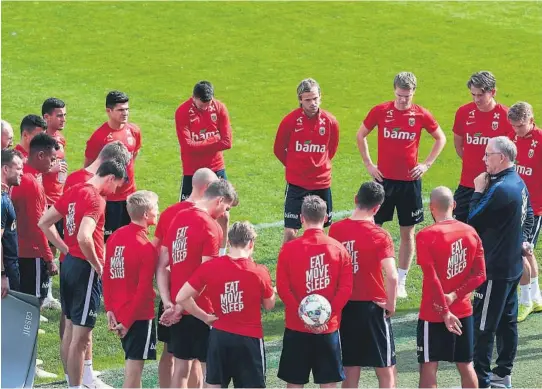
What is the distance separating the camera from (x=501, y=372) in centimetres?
891

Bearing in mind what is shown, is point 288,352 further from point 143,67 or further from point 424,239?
point 143,67

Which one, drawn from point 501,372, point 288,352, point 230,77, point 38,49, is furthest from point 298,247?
point 38,49

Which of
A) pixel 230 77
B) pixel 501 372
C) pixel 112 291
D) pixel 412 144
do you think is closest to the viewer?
pixel 112 291

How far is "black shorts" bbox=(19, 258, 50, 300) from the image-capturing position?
9367 mm

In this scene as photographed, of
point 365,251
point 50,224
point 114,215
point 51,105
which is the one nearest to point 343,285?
point 365,251

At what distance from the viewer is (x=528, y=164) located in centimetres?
1027

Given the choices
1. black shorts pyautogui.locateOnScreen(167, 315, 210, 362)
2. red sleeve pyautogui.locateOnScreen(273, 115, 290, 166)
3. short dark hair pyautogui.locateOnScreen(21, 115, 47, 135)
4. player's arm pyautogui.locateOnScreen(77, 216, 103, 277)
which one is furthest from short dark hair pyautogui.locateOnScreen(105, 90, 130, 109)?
black shorts pyautogui.locateOnScreen(167, 315, 210, 362)

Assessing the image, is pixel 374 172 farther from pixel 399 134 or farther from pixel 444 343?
pixel 444 343

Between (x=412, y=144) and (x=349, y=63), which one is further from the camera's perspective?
(x=349, y=63)

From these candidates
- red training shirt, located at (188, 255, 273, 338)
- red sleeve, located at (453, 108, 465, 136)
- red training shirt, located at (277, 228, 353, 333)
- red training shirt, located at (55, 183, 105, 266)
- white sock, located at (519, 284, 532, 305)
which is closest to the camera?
red training shirt, located at (188, 255, 273, 338)

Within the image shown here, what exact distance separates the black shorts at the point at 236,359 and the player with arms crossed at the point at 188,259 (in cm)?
47

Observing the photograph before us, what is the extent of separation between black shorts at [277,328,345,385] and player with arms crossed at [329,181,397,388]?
34 cm

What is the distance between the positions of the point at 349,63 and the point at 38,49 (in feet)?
17.8

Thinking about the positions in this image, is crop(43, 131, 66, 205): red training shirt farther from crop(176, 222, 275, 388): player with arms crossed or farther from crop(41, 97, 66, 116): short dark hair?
crop(176, 222, 275, 388): player with arms crossed
